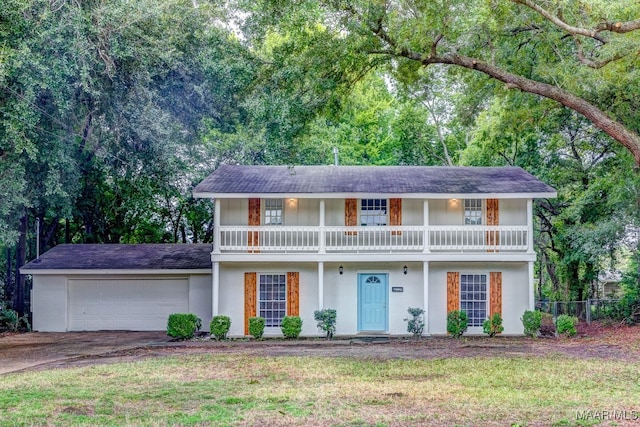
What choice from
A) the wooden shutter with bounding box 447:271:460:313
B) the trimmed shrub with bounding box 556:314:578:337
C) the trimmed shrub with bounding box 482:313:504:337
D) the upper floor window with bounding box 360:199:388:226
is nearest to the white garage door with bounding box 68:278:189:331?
the upper floor window with bounding box 360:199:388:226

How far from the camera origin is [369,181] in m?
21.0

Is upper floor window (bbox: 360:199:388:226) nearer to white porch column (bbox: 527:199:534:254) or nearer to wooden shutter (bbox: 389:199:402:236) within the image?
wooden shutter (bbox: 389:199:402:236)

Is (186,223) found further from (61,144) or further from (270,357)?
(270,357)

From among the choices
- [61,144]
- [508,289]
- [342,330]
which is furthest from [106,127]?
[508,289]

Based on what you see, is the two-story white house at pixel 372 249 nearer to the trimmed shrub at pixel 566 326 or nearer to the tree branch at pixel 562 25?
the trimmed shrub at pixel 566 326

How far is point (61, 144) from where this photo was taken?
60.7 feet

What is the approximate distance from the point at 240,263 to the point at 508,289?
8190 millimetres

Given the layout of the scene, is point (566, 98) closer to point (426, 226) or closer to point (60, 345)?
point (426, 226)

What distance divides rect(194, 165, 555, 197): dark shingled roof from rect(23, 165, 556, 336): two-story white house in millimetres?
62

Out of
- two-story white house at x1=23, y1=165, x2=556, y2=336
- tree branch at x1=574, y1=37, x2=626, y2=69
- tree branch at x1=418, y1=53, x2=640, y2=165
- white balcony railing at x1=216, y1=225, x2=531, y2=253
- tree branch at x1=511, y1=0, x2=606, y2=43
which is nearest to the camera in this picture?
tree branch at x1=511, y1=0, x2=606, y2=43

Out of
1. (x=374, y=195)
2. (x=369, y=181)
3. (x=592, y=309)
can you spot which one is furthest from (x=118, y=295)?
(x=592, y=309)

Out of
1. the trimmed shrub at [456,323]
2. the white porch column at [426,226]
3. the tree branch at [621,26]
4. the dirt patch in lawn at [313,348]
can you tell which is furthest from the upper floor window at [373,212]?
the tree branch at [621,26]

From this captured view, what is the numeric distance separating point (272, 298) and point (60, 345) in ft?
20.0

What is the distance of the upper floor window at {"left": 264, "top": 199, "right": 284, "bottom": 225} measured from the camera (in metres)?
20.8
